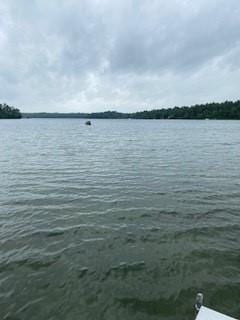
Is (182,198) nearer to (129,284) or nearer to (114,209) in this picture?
(114,209)

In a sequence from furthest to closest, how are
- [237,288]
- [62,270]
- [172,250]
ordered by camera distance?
[172,250] → [62,270] → [237,288]

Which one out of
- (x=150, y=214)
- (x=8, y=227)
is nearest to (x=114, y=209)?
(x=150, y=214)

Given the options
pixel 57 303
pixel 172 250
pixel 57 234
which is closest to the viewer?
pixel 57 303

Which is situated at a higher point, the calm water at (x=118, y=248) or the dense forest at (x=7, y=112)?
the dense forest at (x=7, y=112)

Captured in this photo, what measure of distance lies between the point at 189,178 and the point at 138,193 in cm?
436

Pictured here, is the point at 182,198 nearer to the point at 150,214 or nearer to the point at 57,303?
the point at 150,214

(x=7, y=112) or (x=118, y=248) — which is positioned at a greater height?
(x=7, y=112)

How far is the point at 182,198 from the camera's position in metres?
11.1

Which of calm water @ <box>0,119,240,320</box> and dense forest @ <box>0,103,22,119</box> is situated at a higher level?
dense forest @ <box>0,103,22,119</box>

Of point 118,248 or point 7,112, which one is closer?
point 118,248

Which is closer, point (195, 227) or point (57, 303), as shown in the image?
point (57, 303)

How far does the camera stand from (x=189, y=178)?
1476 centimetres

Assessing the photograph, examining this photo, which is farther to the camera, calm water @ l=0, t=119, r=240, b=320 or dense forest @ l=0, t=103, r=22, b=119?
dense forest @ l=0, t=103, r=22, b=119

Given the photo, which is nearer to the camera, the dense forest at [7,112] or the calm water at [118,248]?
the calm water at [118,248]
